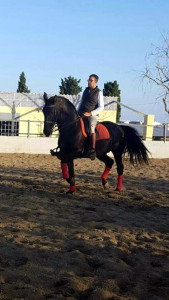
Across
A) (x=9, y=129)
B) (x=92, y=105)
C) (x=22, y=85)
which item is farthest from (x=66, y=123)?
(x=22, y=85)

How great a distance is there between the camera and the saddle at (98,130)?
25.1 feet

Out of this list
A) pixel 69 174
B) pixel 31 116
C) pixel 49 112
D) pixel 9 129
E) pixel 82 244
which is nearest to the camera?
pixel 82 244

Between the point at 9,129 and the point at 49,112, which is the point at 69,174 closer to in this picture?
the point at 49,112

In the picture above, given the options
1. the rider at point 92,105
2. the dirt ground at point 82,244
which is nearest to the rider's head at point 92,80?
the rider at point 92,105

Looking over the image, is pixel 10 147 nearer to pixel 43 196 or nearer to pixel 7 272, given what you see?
pixel 43 196

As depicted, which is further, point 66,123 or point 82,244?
point 66,123

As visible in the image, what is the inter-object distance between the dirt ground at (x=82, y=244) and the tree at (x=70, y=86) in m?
45.1

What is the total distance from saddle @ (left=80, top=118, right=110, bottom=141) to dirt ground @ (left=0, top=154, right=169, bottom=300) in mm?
1226

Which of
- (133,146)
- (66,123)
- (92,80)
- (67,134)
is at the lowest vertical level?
(133,146)

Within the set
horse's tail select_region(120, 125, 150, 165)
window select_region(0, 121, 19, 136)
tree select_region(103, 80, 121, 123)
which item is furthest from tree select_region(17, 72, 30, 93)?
horse's tail select_region(120, 125, 150, 165)

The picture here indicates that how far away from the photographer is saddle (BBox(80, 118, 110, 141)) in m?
7.66

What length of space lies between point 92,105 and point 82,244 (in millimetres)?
4223

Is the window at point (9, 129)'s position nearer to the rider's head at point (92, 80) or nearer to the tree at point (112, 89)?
the rider's head at point (92, 80)

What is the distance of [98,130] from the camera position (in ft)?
26.2
